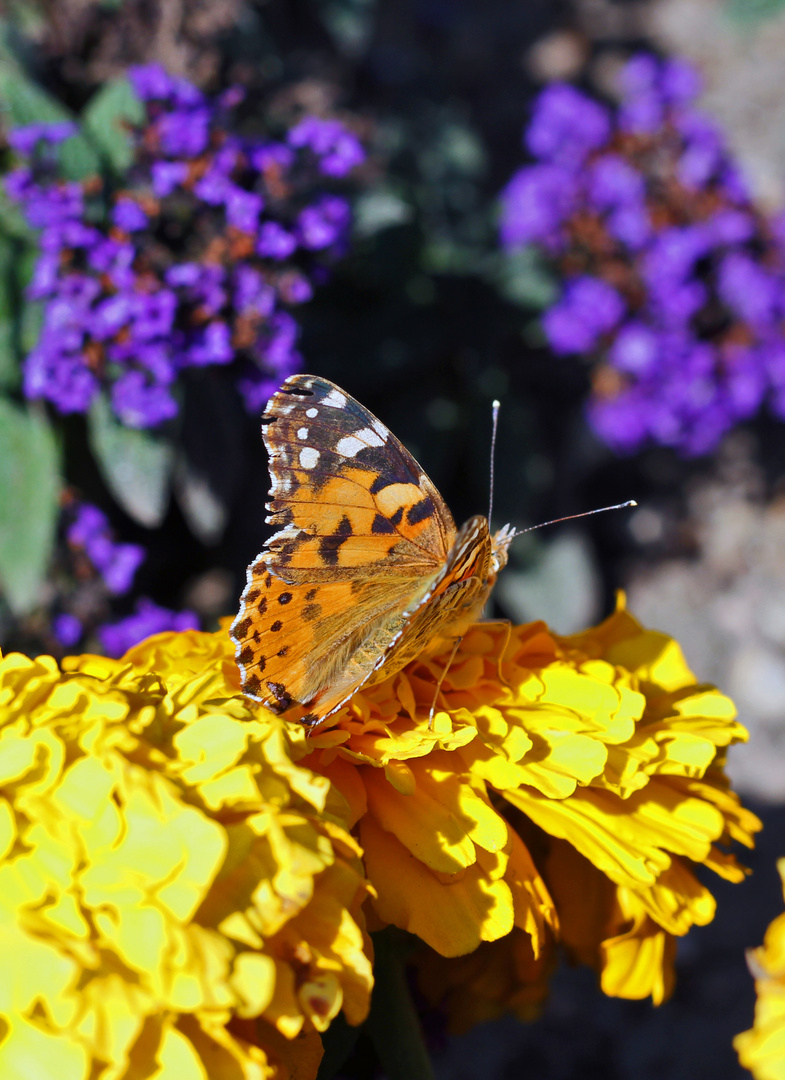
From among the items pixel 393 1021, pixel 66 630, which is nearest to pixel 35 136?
pixel 66 630

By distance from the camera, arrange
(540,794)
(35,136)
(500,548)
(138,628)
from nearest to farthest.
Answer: (540,794) → (500,548) → (35,136) → (138,628)

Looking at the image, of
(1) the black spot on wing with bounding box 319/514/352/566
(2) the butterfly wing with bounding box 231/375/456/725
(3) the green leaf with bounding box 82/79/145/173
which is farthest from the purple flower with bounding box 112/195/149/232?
(1) the black spot on wing with bounding box 319/514/352/566

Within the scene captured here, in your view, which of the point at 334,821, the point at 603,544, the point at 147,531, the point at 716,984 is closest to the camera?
the point at 334,821

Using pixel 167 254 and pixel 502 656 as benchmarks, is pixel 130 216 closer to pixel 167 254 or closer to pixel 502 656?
pixel 167 254

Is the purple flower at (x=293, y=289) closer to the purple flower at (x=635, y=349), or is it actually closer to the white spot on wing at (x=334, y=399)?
the white spot on wing at (x=334, y=399)

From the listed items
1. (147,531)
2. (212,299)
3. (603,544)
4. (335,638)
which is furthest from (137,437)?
(603,544)

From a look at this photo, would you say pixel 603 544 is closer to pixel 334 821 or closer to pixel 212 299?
pixel 212 299
